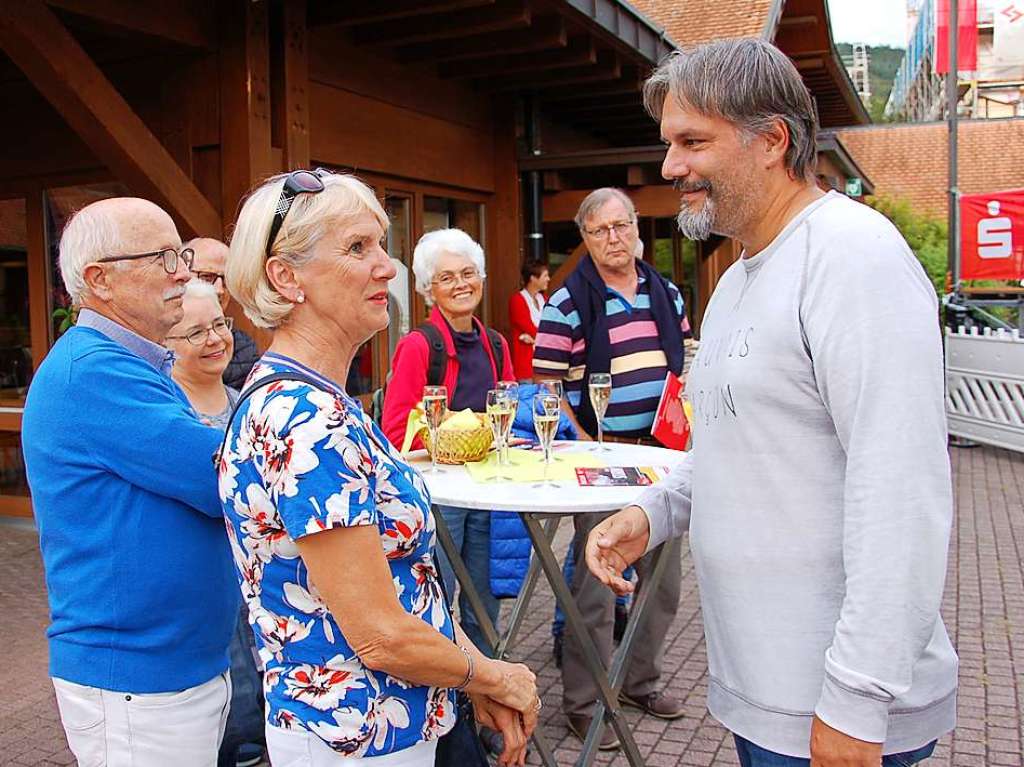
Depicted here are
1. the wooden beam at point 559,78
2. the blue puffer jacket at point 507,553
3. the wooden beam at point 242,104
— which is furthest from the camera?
the wooden beam at point 559,78

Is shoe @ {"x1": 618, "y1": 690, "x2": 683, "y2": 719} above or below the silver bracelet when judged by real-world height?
below

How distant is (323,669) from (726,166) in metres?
1.05

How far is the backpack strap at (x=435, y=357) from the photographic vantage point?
3.54 m

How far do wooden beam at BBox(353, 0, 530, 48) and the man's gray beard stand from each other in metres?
4.86

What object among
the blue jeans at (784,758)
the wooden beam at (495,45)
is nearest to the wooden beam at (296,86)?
the wooden beam at (495,45)

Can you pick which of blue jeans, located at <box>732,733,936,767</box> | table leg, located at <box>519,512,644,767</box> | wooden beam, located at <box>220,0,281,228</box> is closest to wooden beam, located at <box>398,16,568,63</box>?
wooden beam, located at <box>220,0,281,228</box>

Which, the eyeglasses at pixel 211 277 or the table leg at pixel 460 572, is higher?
the eyeglasses at pixel 211 277

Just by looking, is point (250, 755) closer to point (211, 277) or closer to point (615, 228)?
point (211, 277)

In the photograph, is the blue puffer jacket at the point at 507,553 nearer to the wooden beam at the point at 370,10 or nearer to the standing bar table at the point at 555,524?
the standing bar table at the point at 555,524

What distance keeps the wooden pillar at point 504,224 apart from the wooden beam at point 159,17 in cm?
350

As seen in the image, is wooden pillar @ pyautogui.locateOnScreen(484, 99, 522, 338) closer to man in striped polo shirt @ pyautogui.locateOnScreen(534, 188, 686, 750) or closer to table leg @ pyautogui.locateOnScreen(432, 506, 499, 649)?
man in striped polo shirt @ pyautogui.locateOnScreen(534, 188, 686, 750)

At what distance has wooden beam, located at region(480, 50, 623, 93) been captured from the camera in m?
8.07

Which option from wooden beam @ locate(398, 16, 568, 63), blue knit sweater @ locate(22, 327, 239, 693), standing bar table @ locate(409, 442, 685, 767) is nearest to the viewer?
blue knit sweater @ locate(22, 327, 239, 693)

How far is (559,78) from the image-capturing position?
8227 millimetres
